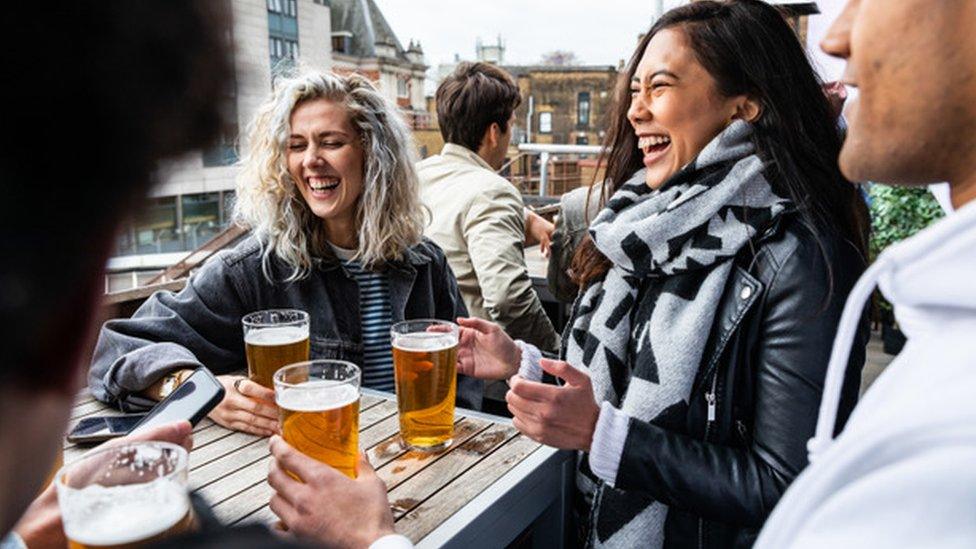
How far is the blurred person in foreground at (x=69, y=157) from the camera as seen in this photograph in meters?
0.28

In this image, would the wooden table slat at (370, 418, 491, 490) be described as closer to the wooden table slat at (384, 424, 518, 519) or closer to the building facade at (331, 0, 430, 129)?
the wooden table slat at (384, 424, 518, 519)

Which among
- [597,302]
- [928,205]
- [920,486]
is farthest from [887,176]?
[928,205]

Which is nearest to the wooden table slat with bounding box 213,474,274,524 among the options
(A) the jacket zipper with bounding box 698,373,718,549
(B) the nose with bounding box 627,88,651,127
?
(A) the jacket zipper with bounding box 698,373,718,549

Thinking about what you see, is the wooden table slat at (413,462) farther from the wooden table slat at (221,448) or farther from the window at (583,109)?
the window at (583,109)

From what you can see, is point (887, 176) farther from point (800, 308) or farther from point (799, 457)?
point (799, 457)

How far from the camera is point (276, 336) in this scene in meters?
1.56

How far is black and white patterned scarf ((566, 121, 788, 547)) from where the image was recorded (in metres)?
1.47

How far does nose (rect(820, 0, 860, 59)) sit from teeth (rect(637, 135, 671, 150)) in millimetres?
835

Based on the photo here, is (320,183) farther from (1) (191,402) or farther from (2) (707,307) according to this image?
(2) (707,307)

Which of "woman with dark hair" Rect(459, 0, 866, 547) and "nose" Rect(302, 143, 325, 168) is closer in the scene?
"woman with dark hair" Rect(459, 0, 866, 547)

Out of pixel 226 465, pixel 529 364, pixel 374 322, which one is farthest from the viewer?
pixel 374 322

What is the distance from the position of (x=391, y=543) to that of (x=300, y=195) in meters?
1.48

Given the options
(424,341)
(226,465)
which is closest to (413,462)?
(424,341)

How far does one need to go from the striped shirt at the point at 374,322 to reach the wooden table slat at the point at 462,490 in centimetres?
75
